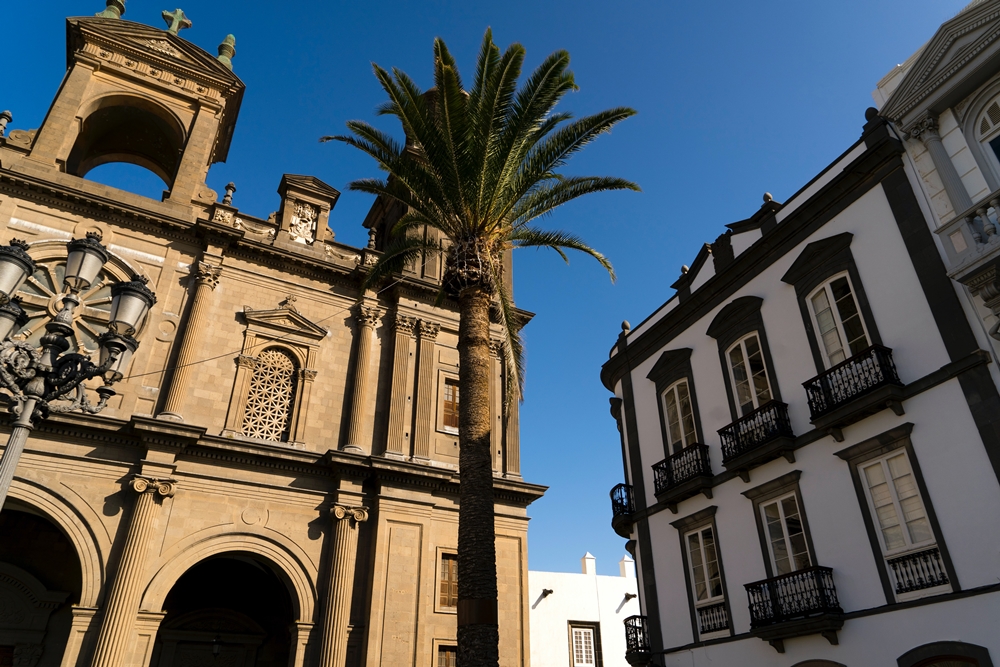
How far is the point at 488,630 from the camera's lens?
10.2 meters

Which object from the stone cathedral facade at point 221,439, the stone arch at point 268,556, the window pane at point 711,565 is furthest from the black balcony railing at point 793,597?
the stone arch at point 268,556

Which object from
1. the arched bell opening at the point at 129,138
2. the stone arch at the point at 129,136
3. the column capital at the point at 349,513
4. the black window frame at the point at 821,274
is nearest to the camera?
the black window frame at the point at 821,274

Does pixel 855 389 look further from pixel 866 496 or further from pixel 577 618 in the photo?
pixel 577 618

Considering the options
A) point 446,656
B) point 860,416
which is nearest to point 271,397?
point 446,656

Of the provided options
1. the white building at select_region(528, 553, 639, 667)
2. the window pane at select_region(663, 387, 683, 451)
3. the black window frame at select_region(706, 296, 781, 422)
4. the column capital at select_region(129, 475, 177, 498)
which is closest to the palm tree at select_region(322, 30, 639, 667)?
the black window frame at select_region(706, 296, 781, 422)

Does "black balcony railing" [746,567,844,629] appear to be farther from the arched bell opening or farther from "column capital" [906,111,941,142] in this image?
the arched bell opening

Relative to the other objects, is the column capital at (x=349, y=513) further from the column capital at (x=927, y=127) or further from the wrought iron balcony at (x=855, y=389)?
the column capital at (x=927, y=127)

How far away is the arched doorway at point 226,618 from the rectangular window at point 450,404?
6618 millimetres

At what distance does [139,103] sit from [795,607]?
23952 mm

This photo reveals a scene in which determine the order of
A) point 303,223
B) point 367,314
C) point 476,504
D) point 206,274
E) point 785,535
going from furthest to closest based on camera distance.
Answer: point 303,223 < point 367,314 < point 206,274 < point 785,535 < point 476,504

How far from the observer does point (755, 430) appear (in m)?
15.1

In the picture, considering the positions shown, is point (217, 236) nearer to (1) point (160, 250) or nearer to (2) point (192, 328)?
(1) point (160, 250)

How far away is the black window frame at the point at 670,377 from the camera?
17.6 metres

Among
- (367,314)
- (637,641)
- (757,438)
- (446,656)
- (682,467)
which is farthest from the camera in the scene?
(367,314)
